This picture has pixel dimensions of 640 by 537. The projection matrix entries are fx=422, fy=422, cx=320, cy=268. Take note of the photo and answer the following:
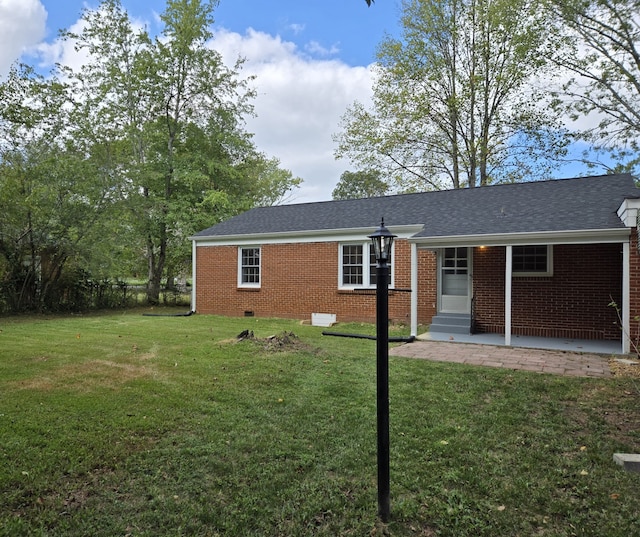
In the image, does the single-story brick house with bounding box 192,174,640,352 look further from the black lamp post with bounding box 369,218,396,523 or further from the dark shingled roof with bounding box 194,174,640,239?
the black lamp post with bounding box 369,218,396,523

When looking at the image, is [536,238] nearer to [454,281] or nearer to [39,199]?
[454,281]

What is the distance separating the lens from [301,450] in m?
3.81

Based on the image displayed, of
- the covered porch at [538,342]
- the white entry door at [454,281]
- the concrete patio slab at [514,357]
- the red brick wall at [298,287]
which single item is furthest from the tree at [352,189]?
the concrete patio slab at [514,357]

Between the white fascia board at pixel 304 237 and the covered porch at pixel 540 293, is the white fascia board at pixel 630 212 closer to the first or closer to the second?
the covered porch at pixel 540 293

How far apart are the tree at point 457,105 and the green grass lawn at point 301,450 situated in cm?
1876

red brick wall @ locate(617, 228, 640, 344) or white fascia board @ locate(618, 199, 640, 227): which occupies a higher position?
white fascia board @ locate(618, 199, 640, 227)

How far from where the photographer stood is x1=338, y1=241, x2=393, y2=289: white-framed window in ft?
42.5

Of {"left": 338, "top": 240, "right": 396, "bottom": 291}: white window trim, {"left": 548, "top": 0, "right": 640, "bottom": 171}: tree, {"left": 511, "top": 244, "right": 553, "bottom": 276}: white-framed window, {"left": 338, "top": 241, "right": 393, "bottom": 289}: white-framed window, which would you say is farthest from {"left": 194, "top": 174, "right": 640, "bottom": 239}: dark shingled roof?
{"left": 548, "top": 0, "right": 640, "bottom": 171}: tree

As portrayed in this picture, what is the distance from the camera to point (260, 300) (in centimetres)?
1514

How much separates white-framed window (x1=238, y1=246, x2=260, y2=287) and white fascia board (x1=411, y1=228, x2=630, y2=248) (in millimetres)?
6945

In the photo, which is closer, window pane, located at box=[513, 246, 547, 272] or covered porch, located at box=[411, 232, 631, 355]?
covered porch, located at box=[411, 232, 631, 355]

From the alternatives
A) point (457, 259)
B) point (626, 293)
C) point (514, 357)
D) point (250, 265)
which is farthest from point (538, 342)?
point (250, 265)

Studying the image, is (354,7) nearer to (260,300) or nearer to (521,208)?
(521,208)

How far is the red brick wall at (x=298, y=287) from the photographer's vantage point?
12.5m
